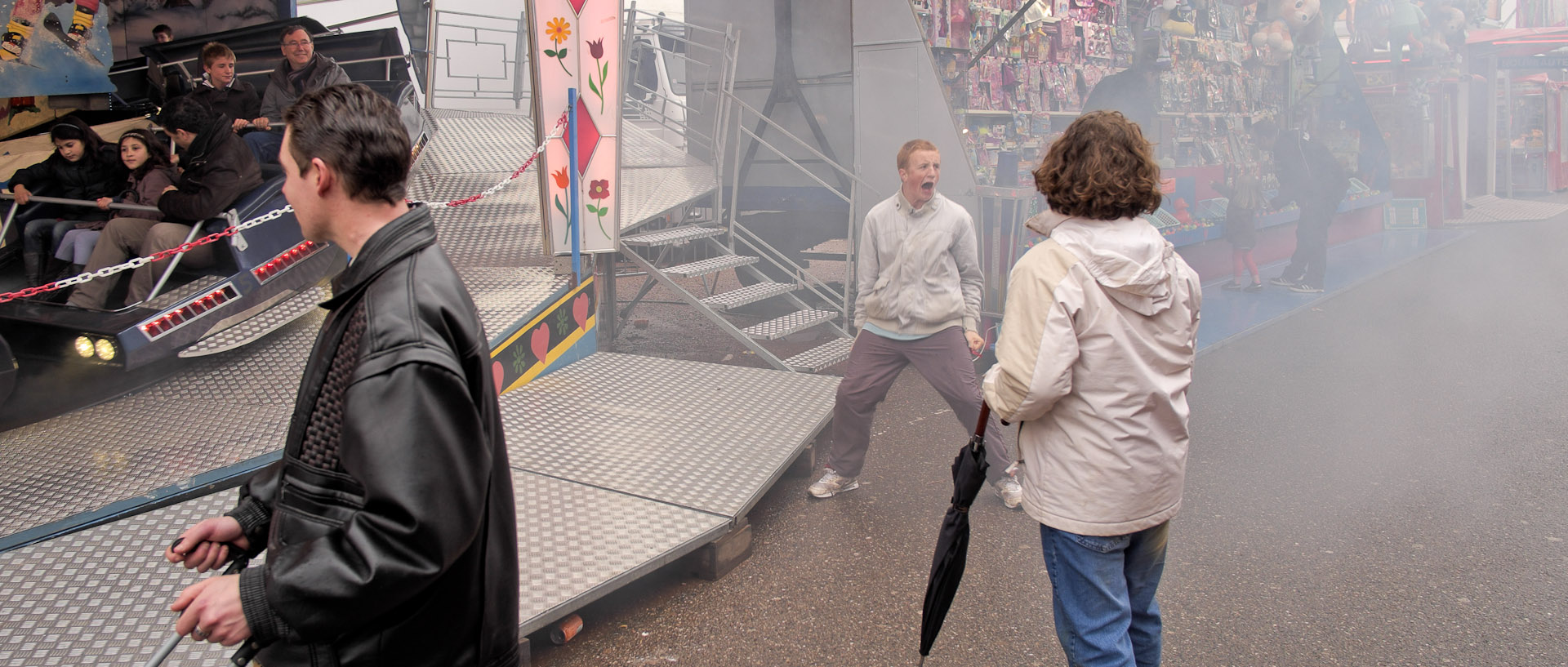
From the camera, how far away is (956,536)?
2432 millimetres

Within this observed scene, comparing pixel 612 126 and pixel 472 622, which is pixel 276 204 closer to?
pixel 612 126

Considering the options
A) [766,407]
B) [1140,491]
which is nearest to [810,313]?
[766,407]

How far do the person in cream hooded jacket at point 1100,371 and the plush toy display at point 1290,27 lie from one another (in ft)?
40.9

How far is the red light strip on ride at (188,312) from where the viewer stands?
4.09 metres

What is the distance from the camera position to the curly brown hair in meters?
2.17

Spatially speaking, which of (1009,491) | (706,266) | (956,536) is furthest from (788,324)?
(956,536)

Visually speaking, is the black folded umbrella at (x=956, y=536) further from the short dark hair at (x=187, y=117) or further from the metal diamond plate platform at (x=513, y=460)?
the short dark hair at (x=187, y=117)

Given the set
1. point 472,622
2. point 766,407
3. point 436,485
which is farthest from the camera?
point 766,407

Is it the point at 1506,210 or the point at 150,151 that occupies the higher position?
the point at 150,151

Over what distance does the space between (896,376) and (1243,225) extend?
690 cm

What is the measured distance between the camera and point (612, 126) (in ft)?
18.5

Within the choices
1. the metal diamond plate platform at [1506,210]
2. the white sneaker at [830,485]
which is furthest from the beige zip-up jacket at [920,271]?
the metal diamond plate platform at [1506,210]

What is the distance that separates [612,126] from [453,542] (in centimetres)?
463

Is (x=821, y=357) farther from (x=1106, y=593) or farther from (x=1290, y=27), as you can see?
(x=1290, y=27)
